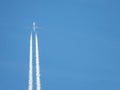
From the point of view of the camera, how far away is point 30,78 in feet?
93.8

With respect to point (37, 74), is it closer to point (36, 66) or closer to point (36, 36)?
point (36, 66)

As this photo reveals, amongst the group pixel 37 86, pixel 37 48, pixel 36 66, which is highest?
pixel 37 48

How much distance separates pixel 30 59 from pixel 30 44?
5.99 feet

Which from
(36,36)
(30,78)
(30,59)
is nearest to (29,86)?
(30,78)

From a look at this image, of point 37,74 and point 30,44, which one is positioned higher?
point 30,44

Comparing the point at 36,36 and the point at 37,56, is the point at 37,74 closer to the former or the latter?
the point at 37,56

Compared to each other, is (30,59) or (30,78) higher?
(30,59)

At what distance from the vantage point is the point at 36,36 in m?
32.3

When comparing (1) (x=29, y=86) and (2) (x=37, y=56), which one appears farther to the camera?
(2) (x=37, y=56)

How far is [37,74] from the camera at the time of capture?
2866 centimetres

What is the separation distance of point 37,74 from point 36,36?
4.57 metres

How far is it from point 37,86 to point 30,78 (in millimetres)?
1288

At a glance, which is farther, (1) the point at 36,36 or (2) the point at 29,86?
(1) the point at 36,36

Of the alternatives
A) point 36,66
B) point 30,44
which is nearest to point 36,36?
point 30,44
